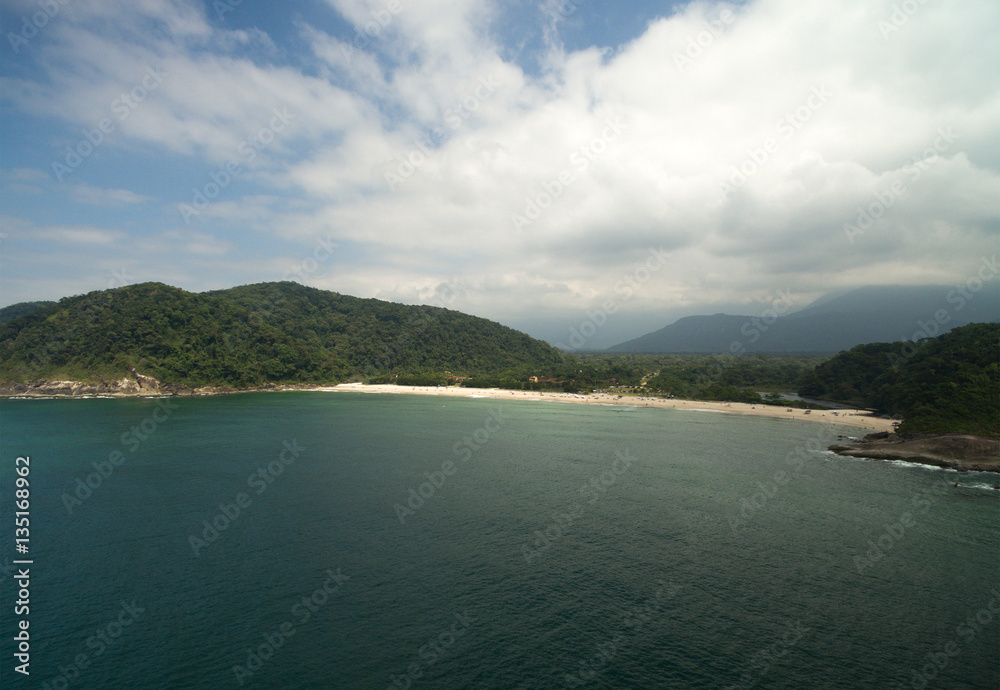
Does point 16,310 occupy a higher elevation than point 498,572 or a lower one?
higher

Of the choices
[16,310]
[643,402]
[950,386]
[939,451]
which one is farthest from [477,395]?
[16,310]

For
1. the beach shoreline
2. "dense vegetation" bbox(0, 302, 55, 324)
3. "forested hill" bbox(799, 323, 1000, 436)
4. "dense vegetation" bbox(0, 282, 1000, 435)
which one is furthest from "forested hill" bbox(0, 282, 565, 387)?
"forested hill" bbox(799, 323, 1000, 436)

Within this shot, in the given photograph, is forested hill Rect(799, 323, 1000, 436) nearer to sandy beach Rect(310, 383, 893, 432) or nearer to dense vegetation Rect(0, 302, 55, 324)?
sandy beach Rect(310, 383, 893, 432)

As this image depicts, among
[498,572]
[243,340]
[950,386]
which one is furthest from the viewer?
[243,340]

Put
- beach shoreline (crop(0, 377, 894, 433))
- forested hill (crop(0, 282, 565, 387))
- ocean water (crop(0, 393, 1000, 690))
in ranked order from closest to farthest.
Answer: ocean water (crop(0, 393, 1000, 690)), beach shoreline (crop(0, 377, 894, 433)), forested hill (crop(0, 282, 565, 387))

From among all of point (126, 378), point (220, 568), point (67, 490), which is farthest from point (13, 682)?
point (126, 378)

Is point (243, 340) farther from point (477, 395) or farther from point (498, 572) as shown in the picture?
point (498, 572)

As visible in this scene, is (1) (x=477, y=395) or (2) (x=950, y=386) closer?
(2) (x=950, y=386)
